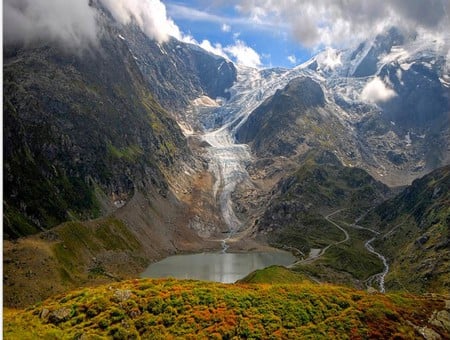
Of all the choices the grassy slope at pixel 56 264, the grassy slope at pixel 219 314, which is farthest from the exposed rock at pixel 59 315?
the grassy slope at pixel 56 264

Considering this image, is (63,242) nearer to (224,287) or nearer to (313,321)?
(224,287)

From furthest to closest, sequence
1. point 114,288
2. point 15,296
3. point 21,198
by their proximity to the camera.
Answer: point 21,198 < point 15,296 < point 114,288

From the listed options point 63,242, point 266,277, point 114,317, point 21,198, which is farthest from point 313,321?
point 21,198

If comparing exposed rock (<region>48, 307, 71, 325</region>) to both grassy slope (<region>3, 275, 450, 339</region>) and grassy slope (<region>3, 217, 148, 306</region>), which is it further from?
grassy slope (<region>3, 217, 148, 306</region>)

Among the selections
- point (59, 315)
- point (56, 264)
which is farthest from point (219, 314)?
point (56, 264)

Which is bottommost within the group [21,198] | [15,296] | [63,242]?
[15,296]

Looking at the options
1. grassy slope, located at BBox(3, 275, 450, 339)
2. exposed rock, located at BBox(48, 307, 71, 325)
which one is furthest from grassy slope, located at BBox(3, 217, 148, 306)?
grassy slope, located at BBox(3, 275, 450, 339)

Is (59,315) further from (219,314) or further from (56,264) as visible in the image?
(56,264)

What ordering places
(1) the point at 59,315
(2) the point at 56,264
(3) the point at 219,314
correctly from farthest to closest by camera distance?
(2) the point at 56,264
(3) the point at 219,314
(1) the point at 59,315
